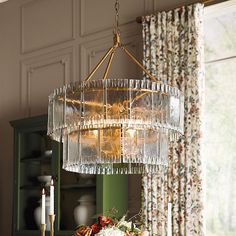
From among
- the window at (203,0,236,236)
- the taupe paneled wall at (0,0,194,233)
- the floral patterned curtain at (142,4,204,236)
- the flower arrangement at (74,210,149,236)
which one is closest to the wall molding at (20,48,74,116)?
the taupe paneled wall at (0,0,194,233)

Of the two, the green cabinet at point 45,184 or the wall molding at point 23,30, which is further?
the wall molding at point 23,30

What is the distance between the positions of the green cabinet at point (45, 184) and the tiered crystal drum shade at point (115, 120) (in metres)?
1.33

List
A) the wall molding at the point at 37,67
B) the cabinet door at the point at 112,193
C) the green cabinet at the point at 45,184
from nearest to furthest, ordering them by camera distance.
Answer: the cabinet door at the point at 112,193, the green cabinet at the point at 45,184, the wall molding at the point at 37,67

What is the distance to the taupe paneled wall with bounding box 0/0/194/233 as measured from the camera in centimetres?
492

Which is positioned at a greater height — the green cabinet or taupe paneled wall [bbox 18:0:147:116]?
taupe paneled wall [bbox 18:0:147:116]

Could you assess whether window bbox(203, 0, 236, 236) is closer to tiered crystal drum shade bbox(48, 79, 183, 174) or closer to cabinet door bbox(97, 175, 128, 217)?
cabinet door bbox(97, 175, 128, 217)

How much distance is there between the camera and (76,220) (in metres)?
4.65

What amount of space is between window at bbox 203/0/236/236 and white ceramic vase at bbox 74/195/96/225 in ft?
2.84

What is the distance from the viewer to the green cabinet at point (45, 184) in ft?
14.9

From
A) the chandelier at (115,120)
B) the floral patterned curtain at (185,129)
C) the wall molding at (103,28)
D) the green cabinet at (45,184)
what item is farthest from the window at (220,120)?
the chandelier at (115,120)

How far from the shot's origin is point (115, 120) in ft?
10.00

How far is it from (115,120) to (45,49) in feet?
8.90

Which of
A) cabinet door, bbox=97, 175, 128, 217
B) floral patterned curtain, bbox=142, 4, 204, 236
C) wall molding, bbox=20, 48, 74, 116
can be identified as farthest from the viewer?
wall molding, bbox=20, 48, 74, 116

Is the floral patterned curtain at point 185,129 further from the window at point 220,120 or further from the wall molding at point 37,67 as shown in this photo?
the wall molding at point 37,67
